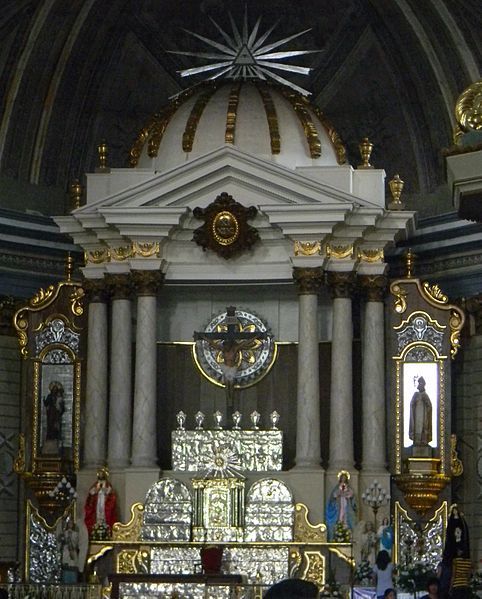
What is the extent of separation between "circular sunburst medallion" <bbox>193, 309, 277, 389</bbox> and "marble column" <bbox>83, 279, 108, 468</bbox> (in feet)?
5.18

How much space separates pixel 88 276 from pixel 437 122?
641 cm

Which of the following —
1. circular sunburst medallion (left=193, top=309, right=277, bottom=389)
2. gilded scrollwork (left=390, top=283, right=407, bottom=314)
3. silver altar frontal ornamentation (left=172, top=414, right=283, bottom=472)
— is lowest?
silver altar frontal ornamentation (left=172, top=414, right=283, bottom=472)

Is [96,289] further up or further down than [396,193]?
further down

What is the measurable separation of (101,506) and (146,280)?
355cm

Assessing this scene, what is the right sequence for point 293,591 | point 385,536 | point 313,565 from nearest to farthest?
1. point 293,591
2. point 385,536
3. point 313,565

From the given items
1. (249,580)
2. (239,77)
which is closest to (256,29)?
(239,77)

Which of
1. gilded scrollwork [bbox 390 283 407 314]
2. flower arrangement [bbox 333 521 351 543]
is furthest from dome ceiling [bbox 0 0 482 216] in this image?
flower arrangement [bbox 333 521 351 543]

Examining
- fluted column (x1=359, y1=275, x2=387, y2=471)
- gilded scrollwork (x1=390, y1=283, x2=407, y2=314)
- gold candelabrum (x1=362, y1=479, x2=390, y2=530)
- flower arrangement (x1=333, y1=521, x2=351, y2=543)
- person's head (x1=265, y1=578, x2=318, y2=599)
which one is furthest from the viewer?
gilded scrollwork (x1=390, y1=283, x2=407, y2=314)

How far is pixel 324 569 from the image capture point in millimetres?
24344

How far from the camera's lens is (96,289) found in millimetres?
25797

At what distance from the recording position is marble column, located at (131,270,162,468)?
25.0 meters

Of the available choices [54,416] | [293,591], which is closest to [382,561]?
[54,416]

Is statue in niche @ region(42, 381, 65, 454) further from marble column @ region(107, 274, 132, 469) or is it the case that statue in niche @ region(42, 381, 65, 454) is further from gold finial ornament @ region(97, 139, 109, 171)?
gold finial ornament @ region(97, 139, 109, 171)

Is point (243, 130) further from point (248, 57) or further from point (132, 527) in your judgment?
point (132, 527)
